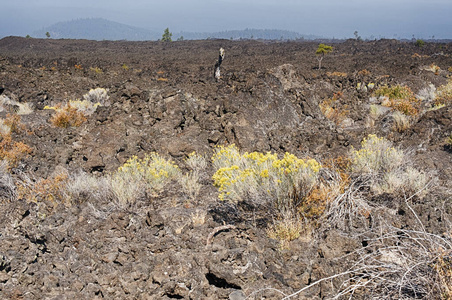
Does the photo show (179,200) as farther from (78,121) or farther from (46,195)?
(78,121)

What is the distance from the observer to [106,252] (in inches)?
141

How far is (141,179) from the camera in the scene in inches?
224

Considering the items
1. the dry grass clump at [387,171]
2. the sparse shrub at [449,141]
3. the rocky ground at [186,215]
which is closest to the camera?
the rocky ground at [186,215]

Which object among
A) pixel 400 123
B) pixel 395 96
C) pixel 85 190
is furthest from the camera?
pixel 395 96

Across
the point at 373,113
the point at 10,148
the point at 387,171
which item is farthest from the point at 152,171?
the point at 373,113

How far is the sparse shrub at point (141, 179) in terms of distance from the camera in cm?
507

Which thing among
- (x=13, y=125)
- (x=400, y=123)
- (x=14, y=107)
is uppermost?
(x=400, y=123)

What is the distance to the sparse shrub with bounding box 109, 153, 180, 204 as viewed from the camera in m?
5.07

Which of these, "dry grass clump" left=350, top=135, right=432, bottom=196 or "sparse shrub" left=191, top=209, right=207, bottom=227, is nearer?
"sparse shrub" left=191, top=209, right=207, bottom=227

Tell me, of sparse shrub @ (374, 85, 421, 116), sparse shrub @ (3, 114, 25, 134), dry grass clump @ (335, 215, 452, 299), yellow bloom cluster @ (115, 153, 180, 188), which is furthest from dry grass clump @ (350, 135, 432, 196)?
sparse shrub @ (3, 114, 25, 134)

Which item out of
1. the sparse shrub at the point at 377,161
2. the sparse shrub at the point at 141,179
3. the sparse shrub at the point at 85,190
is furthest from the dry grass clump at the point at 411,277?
the sparse shrub at the point at 85,190

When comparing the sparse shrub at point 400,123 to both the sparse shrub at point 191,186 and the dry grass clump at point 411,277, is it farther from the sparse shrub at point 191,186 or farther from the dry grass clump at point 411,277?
the dry grass clump at point 411,277

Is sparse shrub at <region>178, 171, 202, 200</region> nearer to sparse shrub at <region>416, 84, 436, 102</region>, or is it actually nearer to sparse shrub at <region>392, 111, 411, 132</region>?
sparse shrub at <region>392, 111, 411, 132</region>

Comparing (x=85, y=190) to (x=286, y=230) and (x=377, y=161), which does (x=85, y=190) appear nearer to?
(x=286, y=230)
